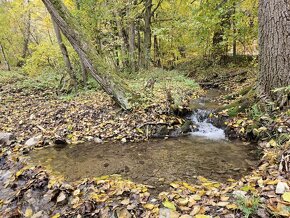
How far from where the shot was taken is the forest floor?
239 cm

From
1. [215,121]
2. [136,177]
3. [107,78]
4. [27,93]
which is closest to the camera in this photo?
[136,177]

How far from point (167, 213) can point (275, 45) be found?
399cm

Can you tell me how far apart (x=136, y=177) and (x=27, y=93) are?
9439mm

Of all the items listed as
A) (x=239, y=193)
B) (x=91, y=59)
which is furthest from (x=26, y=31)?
(x=239, y=193)

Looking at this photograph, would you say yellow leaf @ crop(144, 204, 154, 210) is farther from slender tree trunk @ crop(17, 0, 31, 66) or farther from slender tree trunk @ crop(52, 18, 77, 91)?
slender tree trunk @ crop(17, 0, 31, 66)

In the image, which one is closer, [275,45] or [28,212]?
[28,212]

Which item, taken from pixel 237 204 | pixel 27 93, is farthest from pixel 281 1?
pixel 27 93

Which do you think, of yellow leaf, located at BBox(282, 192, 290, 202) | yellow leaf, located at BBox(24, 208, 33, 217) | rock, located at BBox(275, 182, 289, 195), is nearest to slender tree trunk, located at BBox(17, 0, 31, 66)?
yellow leaf, located at BBox(24, 208, 33, 217)

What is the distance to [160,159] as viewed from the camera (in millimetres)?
4250

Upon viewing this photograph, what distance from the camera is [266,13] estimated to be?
4.71 m

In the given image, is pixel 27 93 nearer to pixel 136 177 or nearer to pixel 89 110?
pixel 89 110

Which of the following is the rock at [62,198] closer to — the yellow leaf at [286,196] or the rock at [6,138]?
the yellow leaf at [286,196]

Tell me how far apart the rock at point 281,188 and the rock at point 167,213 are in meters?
1.01

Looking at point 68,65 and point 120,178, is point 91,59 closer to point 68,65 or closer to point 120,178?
point 68,65
